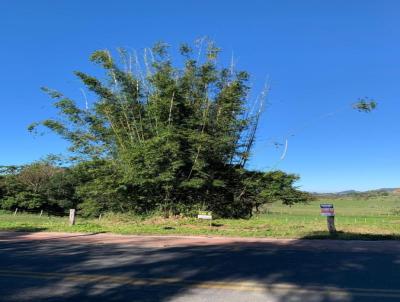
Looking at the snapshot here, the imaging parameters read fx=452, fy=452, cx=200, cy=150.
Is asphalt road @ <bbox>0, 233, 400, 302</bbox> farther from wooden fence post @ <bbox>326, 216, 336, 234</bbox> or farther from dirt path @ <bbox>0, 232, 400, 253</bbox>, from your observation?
wooden fence post @ <bbox>326, 216, 336, 234</bbox>

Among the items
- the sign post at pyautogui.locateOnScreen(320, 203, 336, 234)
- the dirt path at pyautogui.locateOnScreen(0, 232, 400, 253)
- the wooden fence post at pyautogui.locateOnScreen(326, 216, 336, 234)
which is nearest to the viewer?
the dirt path at pyautogui.locateOnScreen(0, 232, 400, 253)

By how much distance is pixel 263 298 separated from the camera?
626 centimetres

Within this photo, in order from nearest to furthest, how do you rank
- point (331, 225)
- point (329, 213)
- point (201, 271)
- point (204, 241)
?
point (201, 271)
point (204, 241)
point (331, 225)
point (329, 213)

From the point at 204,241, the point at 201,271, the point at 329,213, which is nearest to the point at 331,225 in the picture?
the point at 329,213

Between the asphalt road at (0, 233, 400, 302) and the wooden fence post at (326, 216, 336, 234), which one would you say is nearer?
the asphalt road at (0, 233, 400, 302)

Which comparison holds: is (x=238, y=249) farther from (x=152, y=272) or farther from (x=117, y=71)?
(x=117, y=71)

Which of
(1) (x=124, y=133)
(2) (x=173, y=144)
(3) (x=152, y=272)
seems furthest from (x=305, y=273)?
(1) (x=124, y=133)

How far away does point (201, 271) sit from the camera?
27.3 ft

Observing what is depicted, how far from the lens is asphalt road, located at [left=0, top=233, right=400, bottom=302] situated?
652 centimetres

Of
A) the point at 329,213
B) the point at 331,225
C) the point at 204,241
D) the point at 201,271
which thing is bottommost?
the point at 201,271

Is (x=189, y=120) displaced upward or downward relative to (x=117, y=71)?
downward

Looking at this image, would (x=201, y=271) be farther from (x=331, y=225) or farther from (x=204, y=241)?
(x=331, y=225)

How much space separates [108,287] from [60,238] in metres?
8.58

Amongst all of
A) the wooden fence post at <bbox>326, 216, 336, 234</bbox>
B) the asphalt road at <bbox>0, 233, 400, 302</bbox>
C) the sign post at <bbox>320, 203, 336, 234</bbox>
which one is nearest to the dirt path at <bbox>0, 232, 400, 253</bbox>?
the asphalt road at <bbox>0, 233, 400, 302</bbox>
